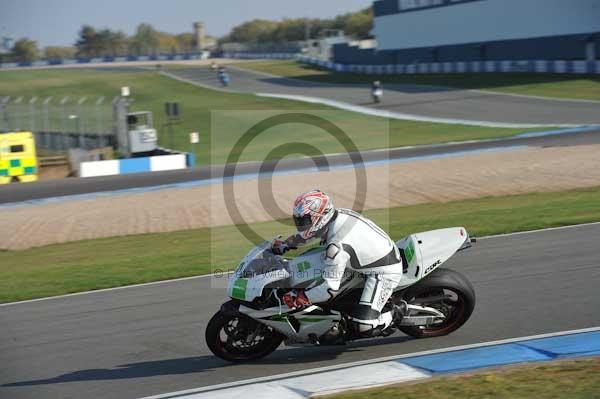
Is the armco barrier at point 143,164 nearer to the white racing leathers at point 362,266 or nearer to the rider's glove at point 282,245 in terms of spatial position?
the rider's glove at point 282,245

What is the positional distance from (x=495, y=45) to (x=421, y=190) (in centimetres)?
4660

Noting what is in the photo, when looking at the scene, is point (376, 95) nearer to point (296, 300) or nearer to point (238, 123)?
point (238, 123)

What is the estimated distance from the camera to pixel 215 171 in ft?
97.4

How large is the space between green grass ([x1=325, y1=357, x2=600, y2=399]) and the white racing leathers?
1.05 meters

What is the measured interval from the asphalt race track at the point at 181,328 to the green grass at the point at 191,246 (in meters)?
0.95

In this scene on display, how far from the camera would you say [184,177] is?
28516 millimetres

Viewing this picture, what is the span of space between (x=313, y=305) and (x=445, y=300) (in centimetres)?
144

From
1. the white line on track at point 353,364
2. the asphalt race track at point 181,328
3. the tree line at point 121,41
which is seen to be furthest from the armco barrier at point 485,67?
the tree line at point 121,41

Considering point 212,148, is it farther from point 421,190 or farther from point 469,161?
point 421,190

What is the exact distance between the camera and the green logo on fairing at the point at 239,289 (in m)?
7.48

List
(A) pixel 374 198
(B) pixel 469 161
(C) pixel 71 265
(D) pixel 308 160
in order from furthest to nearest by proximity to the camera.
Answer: (D) pixel 308 160
(B) pixel 469 161
(A) pixel 374 198
(C) pixel 71 265

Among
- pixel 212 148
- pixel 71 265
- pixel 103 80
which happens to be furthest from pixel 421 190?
pixel 103 80

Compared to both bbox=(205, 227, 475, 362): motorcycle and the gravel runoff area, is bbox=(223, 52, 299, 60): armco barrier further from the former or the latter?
bbox=(205, 227, 475, 362): motorcycle

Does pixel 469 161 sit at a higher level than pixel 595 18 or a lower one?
lower
